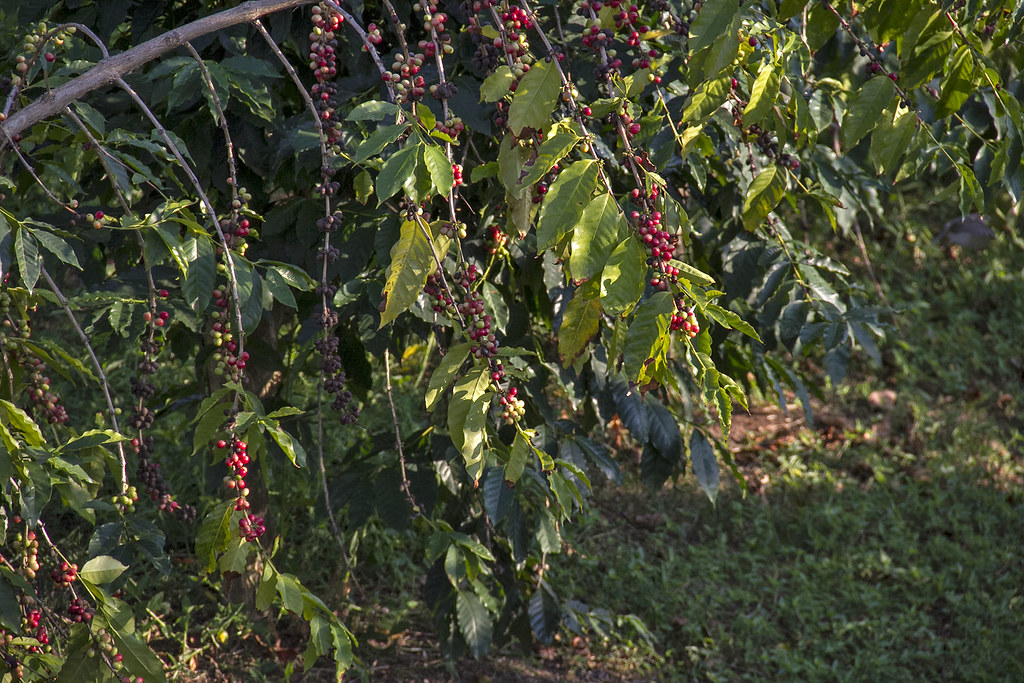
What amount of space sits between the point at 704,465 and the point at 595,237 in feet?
3.75

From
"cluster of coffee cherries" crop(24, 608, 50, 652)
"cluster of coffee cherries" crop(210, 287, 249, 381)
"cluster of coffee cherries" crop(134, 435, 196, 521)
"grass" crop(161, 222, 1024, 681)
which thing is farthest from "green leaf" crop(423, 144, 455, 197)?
"grass" crop(161, 222, 1024, 681)

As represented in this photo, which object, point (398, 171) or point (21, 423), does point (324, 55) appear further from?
point (21, 423)

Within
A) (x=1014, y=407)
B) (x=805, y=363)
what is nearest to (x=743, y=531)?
(x=805, y=363)

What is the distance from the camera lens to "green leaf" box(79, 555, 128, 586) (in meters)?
1.58

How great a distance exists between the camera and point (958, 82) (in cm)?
159

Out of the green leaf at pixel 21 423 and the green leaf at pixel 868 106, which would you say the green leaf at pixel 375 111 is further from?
the green leaf at pixel 868 106

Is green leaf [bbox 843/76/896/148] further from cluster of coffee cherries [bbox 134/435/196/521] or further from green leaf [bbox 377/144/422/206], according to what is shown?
cluster of coffee cherries [bbox 134/435/196/521]

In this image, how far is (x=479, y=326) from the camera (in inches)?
56.8

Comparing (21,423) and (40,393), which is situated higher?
(21,423)

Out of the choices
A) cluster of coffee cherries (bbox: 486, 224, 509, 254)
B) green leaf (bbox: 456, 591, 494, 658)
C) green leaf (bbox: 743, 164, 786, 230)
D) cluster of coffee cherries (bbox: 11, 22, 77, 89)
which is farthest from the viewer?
green leaf (bbox: 456, 591, 494, 658)

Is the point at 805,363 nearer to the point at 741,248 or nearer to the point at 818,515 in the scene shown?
the point at 818,515

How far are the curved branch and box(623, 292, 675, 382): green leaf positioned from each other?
0.84m

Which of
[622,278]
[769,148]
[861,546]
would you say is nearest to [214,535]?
[622,278]

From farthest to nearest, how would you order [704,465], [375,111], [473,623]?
[473,623], [704,465], [375,111]
